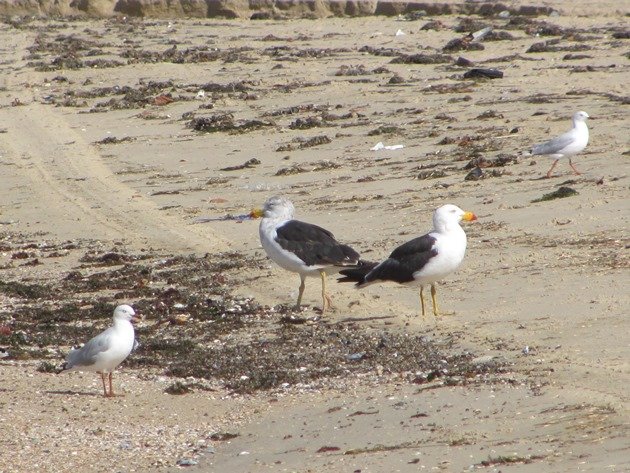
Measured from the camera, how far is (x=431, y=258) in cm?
887

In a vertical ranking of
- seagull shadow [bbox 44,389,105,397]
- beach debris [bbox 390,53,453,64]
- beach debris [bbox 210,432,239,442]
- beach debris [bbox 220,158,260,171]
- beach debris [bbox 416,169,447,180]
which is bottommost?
beach debris [bbox 220,158,260,171]

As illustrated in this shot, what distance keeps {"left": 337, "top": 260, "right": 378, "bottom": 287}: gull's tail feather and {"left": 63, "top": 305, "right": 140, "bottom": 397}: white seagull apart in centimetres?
207

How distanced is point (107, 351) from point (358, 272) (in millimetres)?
2412

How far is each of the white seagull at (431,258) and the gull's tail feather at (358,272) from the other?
0.20 m

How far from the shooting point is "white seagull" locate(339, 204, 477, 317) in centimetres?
888

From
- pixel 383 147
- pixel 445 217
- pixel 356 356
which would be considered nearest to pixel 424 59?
pixel 383 147

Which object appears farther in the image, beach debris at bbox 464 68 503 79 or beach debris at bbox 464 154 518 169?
beach debris at bbox 464 68 503 79

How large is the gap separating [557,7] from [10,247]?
16616 millimetres

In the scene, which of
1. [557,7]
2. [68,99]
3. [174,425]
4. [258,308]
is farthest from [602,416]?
[557,7]

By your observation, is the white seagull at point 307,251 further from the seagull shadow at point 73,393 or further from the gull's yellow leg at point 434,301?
the seagull shadow at point 73,393

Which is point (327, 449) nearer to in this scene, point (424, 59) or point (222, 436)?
point (222, 436)

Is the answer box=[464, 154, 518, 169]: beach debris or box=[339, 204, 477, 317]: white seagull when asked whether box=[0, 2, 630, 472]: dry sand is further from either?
box=[339, 204, 477, 317]: white seagull

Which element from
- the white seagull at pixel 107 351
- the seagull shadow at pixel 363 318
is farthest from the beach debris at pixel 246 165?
the white seagull at pixel 107 351

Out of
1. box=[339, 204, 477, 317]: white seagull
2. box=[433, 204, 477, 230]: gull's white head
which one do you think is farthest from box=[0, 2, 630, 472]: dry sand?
box=[433, 204, 477, 230]: gull's white head
